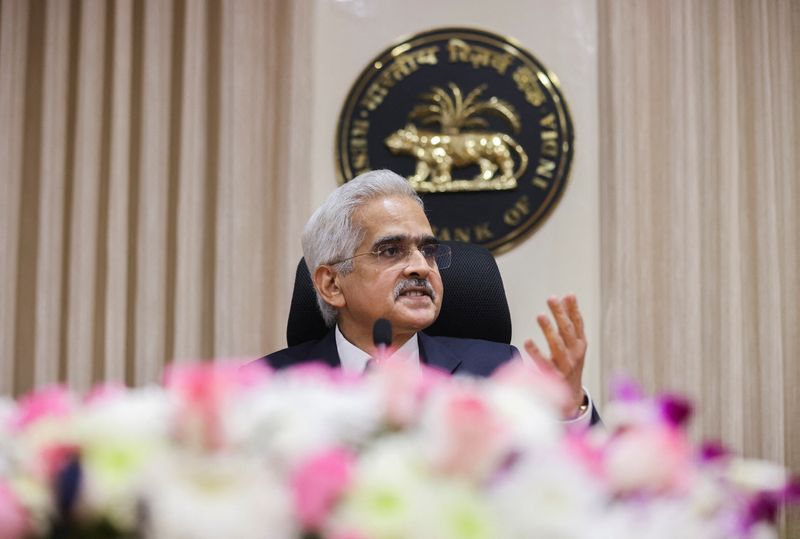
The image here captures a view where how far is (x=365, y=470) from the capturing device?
50 centimetres

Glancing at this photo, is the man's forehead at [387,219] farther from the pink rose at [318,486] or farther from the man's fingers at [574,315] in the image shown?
the pink rose at [318,486]

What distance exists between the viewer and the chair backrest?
7.88 ft

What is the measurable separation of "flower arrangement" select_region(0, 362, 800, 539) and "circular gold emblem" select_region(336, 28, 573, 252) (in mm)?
3142

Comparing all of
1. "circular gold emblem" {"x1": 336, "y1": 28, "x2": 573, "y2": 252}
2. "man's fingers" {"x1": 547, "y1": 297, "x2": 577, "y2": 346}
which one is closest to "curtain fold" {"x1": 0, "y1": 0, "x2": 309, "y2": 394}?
"circular gold emblem" {"x1": 336, "y1": 28, "x2": 573, "y2": 252}

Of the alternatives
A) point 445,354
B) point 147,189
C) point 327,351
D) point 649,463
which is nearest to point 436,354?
point 445,354

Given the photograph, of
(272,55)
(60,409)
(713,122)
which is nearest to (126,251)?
(272,55)

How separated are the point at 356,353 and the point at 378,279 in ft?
0.65

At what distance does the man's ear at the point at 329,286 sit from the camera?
2.43 meters

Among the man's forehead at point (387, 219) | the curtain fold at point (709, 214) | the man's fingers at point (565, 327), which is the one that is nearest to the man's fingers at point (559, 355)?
the man's fingers at point (565, 327)

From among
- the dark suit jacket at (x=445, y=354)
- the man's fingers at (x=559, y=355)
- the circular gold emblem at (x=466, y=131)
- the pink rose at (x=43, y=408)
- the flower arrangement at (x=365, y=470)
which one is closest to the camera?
the flower arrangement at (x=365, y=470)

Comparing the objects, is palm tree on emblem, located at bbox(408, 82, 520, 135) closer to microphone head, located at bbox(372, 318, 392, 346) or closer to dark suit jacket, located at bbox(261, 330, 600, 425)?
dark suit jacket, located at bbox(261, 330, 600, 425)

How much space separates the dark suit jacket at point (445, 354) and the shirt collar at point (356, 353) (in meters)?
0.01

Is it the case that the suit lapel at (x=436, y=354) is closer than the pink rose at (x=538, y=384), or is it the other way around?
the pink rose at (x=538, y=384)

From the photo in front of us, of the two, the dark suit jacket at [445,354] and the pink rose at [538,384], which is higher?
the pink rose at [538,384]
